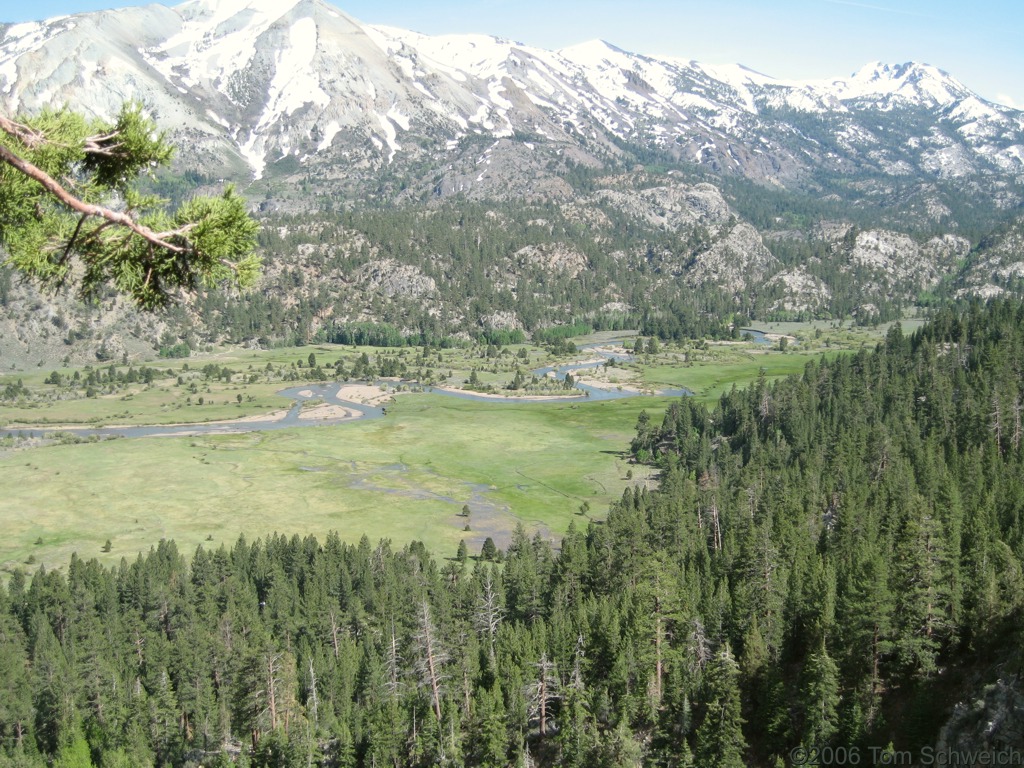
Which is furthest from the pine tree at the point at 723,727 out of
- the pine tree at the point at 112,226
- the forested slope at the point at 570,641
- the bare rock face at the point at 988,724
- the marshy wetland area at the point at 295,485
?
the marshy wetland area at the point at 295,485

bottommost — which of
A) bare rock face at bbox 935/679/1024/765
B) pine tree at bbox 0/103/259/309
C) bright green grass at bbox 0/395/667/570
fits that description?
bright green grass at bbox 0/395/667/570

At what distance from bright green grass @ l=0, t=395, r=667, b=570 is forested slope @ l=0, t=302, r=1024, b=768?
22363mm

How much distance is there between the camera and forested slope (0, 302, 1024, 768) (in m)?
61.2

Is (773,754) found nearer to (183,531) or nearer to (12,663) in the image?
(12,663)

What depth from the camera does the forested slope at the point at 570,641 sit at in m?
61.2

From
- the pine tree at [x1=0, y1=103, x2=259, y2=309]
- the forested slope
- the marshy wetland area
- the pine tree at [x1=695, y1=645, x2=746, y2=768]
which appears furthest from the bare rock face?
the marshy wetland area

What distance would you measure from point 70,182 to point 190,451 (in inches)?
6483

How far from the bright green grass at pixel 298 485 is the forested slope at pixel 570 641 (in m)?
22.4

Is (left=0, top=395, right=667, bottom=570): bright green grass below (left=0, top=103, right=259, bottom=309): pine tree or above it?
below

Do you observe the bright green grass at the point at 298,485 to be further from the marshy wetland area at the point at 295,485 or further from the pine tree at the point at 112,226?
the pine tree at the point at 112,226

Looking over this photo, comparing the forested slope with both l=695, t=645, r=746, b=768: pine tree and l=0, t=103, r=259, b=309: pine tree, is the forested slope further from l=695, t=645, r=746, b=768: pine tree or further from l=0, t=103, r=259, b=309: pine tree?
l=0, t=103, r=259, b=309: pine tree

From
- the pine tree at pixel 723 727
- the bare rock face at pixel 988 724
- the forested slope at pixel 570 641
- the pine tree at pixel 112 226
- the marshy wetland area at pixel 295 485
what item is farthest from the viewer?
the marshy wetland area at pixel 295 485

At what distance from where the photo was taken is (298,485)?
152125 mm

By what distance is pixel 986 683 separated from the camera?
51750 mm
